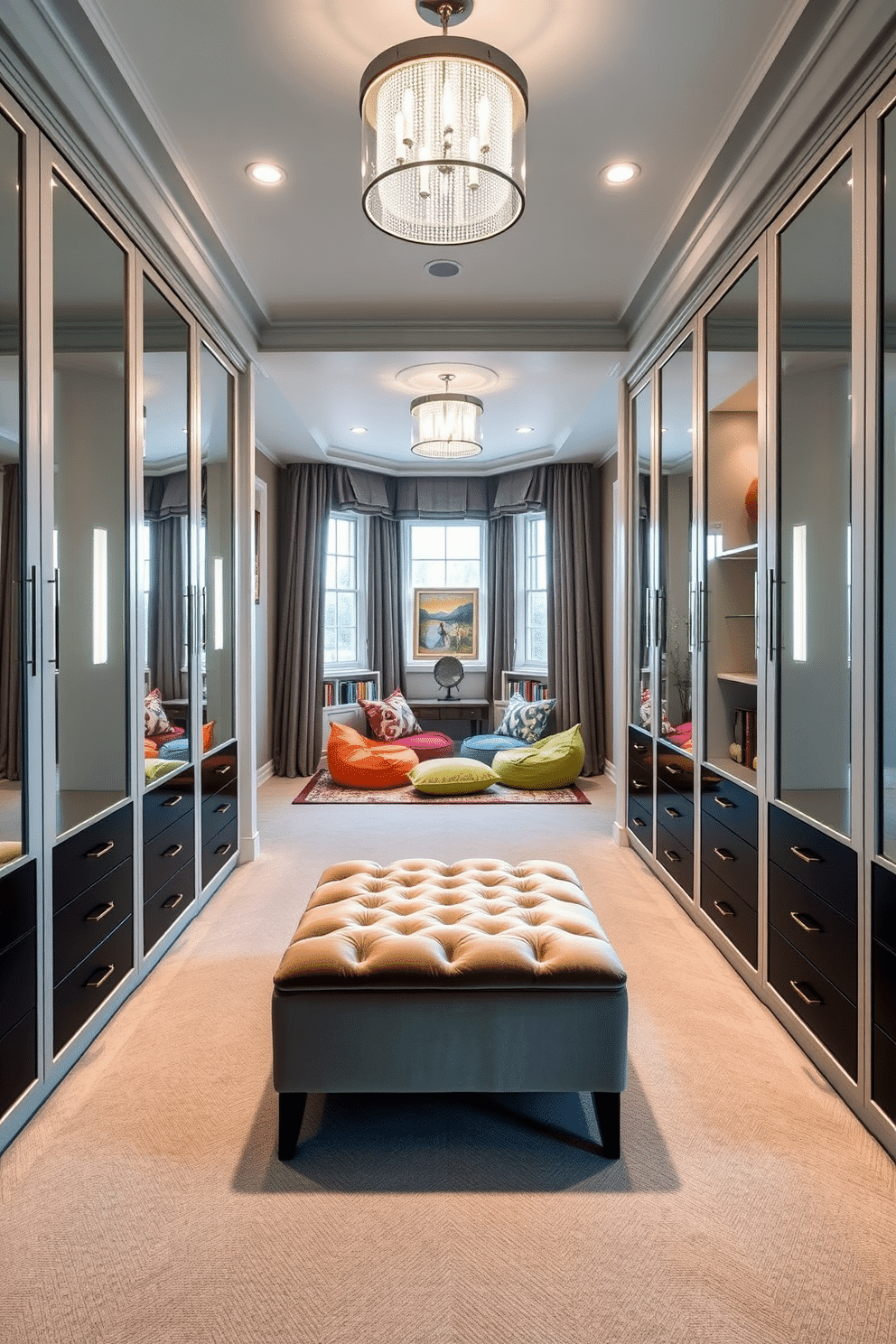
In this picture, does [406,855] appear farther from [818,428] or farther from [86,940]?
[818,428]

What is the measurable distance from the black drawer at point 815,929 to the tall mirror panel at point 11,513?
2.00 m

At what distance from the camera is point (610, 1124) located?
1.85 metres

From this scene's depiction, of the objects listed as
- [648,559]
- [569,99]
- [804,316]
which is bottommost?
[648,559]

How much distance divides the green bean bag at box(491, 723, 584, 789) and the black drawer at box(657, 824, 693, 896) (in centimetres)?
213

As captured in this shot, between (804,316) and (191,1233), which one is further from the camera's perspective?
(804,316)

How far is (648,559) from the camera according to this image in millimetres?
4117

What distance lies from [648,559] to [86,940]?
3.02 metres

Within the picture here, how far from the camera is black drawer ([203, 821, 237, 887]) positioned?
11.9ft

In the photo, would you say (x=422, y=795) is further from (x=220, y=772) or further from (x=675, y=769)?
(x=675, y=769)

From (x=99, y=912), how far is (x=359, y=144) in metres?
2.53

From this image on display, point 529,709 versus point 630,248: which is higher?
point 630,248

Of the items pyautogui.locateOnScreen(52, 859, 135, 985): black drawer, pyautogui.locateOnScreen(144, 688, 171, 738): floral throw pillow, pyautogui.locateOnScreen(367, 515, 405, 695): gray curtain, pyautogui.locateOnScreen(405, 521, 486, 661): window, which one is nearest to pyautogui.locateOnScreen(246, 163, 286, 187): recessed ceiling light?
pyautogui.locateOnScreen(144, 688, 171, 738): floral throw pillow

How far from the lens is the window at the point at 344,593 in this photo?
7492 mm

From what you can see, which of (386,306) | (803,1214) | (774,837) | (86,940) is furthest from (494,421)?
(803,1214)
